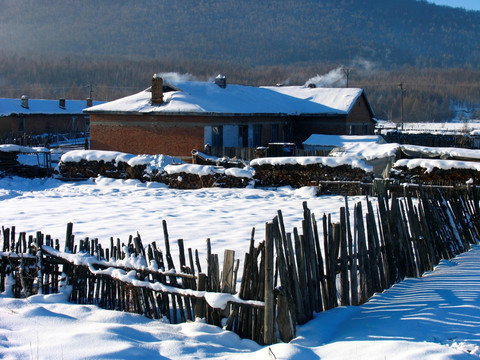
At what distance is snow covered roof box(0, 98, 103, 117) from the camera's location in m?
48.1

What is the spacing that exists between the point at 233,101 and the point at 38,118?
27575 millimetres

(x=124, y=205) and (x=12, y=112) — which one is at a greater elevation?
(x=12, y=112)

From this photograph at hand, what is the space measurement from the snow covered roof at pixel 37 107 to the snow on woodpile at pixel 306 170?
3426 cm

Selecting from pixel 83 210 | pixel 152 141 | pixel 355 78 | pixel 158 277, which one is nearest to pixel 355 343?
pixel 158 277

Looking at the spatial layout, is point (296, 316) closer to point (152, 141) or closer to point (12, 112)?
point (152, 141)

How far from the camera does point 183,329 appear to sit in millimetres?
6488

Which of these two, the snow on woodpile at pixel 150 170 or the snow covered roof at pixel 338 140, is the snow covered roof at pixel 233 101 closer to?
the snow covered roof at pixel 338 140

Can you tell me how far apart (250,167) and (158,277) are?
45.6 ft

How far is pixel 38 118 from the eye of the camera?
51.7 metres

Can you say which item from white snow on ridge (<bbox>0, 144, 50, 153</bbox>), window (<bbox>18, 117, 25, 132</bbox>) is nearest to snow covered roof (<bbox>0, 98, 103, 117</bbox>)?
window (<bbox>18, 117, 25, 132</bbox>)

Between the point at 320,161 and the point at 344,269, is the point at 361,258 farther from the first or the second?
the point at 320,161

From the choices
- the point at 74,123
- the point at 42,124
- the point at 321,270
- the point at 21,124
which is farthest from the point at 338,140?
the point at 74,123

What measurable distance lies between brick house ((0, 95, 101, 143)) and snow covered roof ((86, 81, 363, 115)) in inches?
617

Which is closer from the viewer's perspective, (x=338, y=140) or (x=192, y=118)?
(x=192, y=118)
